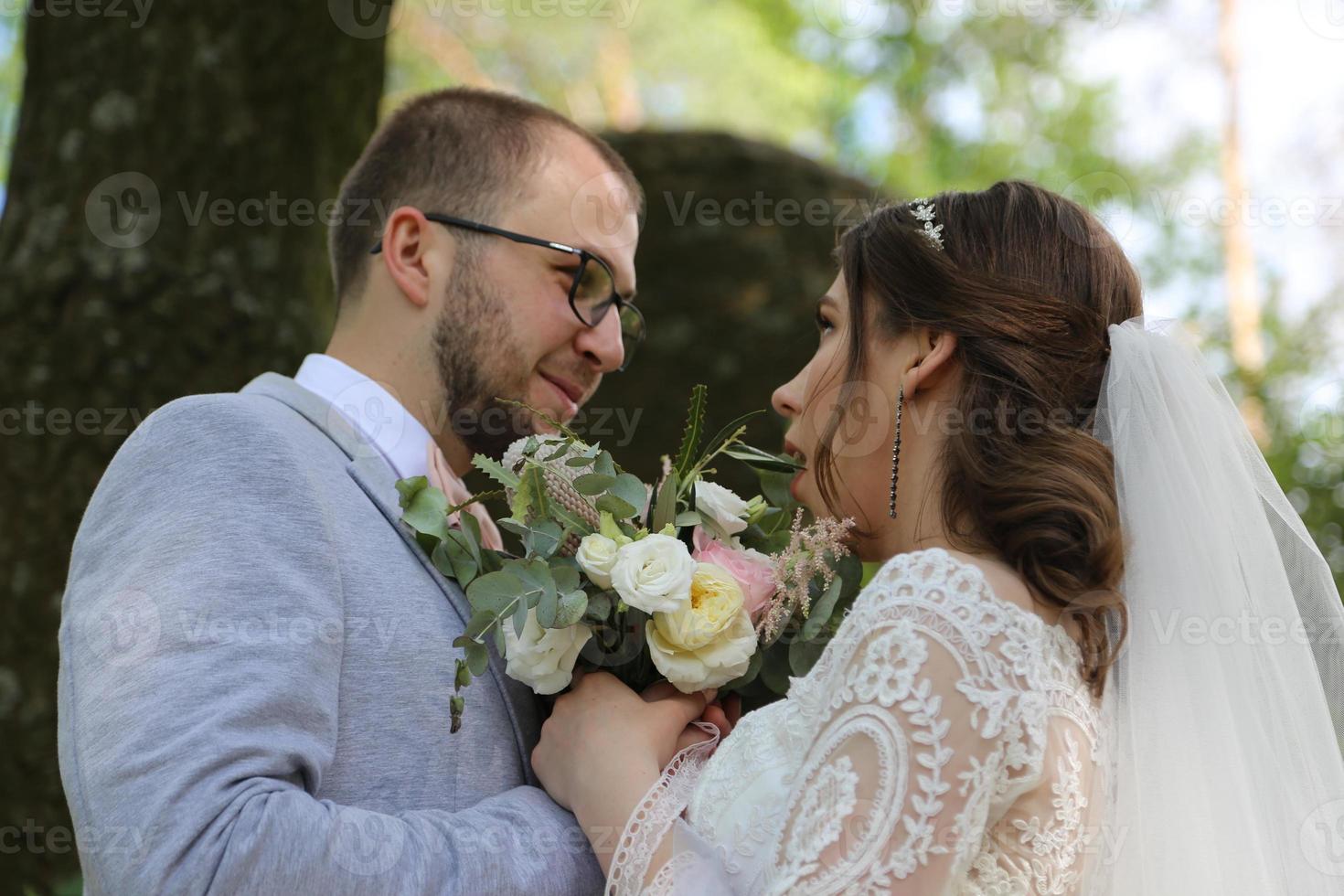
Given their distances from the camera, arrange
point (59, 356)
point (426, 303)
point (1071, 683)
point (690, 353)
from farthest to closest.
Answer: point (690, 353) < point (59, 356) < point (426, 303) < point (1071, 683)

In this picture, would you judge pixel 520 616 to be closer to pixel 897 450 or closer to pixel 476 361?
pixel 897 450

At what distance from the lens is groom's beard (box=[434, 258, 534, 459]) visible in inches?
118

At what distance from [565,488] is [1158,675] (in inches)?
45.1

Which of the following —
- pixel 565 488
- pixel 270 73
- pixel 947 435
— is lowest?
pixel 565 488

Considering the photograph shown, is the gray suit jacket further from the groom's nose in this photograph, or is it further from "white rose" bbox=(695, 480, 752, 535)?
the groom's nose

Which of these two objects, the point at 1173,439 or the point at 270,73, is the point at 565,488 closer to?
the point at 1173,439

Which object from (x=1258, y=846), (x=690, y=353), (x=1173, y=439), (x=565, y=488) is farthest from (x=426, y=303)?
(x=690, y=353)

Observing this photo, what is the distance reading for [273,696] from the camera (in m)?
1.99

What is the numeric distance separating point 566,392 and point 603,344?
0.16 meters

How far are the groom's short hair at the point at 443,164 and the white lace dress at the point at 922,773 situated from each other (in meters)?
1.60

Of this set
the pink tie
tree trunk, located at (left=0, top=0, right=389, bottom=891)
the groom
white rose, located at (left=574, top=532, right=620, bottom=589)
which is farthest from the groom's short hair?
white rose, located at (left=574, top=532, right=620, bottom=589)

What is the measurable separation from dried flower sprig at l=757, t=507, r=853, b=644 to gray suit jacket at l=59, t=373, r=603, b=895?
1.81ft

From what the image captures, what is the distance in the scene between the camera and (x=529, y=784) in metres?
2.40

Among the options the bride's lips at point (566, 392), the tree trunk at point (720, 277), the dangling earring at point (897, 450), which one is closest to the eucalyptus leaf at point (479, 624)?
the dangling earring at point (897, 450)
